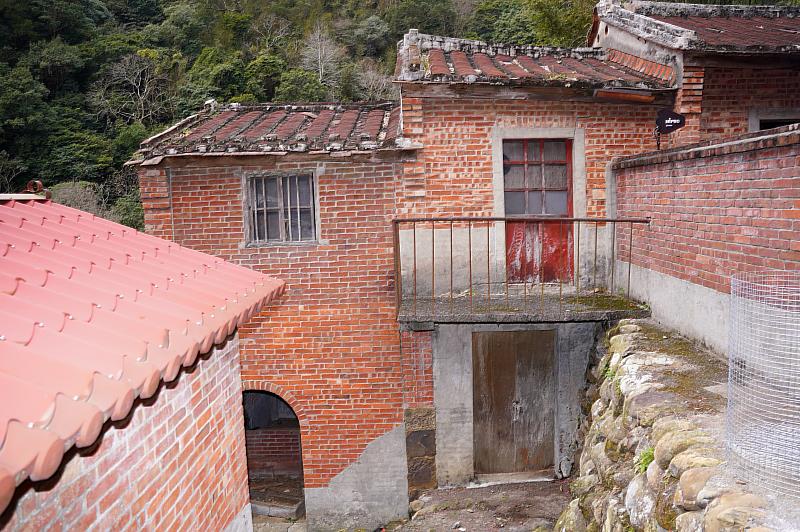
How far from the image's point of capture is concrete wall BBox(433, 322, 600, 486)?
27.5 feet

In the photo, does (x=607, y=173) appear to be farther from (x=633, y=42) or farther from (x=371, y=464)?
(x=371, y=464)

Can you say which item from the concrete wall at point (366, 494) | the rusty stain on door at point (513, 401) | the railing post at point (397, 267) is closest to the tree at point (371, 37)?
the railing post at point (397, 267)

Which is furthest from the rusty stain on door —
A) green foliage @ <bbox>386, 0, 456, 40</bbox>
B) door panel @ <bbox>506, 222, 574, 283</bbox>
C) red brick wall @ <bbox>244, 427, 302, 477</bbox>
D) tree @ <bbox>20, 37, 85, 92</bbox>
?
green foliage @ <bbox>386, 0, 456, 40</bbox>

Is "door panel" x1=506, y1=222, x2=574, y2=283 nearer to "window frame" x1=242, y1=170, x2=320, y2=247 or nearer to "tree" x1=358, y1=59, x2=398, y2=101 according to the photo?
"window frame" x1=242, y1=170, x2=320, y2=247

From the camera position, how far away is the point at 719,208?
5.36 meters

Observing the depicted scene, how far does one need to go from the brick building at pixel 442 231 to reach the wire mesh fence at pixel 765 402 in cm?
378

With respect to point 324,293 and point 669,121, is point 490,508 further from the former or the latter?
point 669,121

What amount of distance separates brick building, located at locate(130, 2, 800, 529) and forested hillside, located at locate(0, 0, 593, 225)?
39.3ft

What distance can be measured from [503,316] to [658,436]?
2934 millimetres

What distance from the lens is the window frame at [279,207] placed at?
8.14 metres

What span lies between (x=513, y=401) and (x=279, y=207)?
4474mm

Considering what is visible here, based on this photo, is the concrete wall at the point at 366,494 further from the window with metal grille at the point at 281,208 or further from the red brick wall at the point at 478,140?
the red brick wall at the point at 478,140

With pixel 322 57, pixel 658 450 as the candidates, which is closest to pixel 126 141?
pixel 322 57

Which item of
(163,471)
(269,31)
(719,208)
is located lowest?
(163,471)
